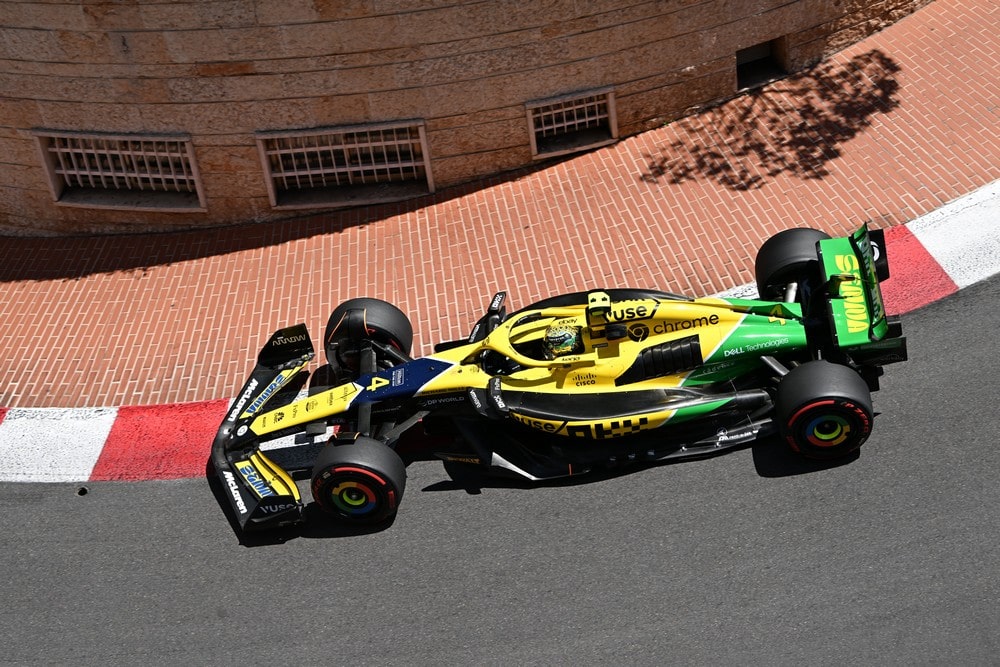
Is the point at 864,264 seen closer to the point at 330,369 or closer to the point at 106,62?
the point at 330,369

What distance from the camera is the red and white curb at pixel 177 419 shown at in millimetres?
10453

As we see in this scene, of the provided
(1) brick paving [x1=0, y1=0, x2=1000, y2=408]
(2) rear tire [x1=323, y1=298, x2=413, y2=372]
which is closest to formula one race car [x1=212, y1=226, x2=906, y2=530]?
(2) rear tire [x1=323, y1=298, x2=413, y2=372]

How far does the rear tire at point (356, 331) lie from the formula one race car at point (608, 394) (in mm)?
579

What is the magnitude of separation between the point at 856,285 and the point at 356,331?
4.65 m

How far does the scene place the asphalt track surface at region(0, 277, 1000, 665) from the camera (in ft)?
26.6

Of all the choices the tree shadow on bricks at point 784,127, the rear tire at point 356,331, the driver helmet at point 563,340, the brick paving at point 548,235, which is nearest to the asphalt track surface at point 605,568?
the driver helmet at point 563,340

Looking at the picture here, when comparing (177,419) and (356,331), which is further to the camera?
(177,419)

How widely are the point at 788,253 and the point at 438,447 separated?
374 cm

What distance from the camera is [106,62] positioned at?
11812 millimetres

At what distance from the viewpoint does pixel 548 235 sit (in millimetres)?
12070

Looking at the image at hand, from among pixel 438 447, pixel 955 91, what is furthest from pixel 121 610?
pixel 955 91

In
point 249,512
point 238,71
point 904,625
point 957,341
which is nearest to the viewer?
point 904,625

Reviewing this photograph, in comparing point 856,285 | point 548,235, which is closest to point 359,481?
point 548,235

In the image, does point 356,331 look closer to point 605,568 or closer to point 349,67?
point 349,67
